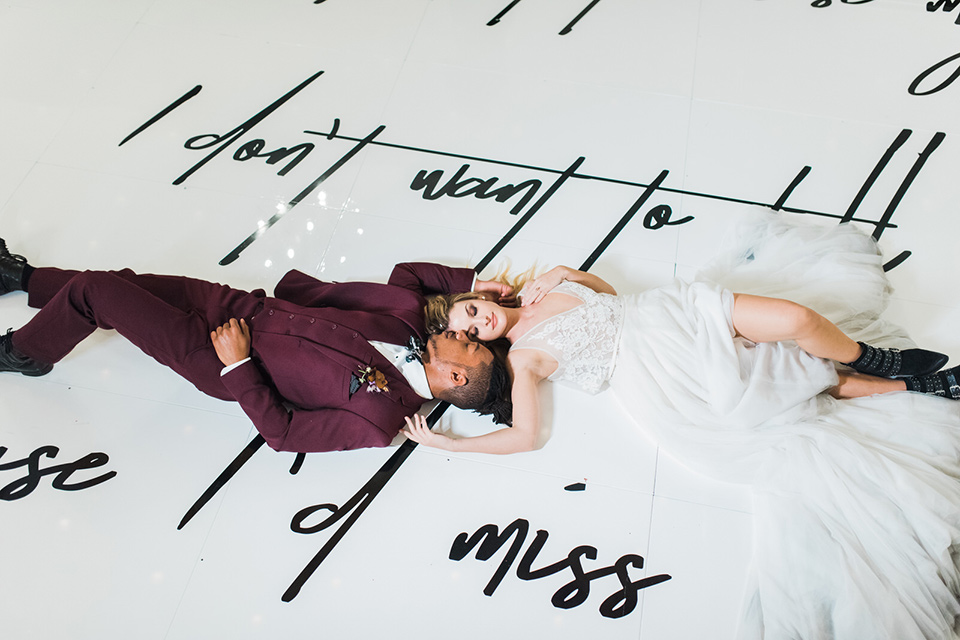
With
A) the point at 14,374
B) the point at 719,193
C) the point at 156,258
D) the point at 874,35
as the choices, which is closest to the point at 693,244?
the point at 719,193

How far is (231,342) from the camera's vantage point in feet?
6.56

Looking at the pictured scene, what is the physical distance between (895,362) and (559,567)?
3.60ft

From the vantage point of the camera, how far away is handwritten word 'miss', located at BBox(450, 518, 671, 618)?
1.83 metres

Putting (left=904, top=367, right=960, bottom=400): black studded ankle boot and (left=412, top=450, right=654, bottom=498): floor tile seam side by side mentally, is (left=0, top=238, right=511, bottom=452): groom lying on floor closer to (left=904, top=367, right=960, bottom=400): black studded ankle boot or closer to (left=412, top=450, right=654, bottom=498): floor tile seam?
(left=412, top=450, right=654, bottom=498): floor tile seam

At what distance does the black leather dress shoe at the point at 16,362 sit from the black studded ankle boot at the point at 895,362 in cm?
241

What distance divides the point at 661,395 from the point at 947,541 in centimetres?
76

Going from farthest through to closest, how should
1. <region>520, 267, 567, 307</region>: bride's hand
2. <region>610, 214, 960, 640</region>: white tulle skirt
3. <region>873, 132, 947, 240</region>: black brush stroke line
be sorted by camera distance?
<region>873, 132, 947, 240</region>: black brush stroke line, <region>520, 267, 567, 307</region>: bride's hand, <region>610, 214, 960, 640</region>: white tulle skirt

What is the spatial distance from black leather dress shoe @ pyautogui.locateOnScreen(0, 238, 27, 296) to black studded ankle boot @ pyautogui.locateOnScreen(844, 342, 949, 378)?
101 inches

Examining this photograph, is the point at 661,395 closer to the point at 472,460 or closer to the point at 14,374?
the point at 472,460

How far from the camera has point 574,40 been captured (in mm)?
3055

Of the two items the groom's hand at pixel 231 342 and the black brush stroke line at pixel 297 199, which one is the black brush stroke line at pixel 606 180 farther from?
the groom's hand at pixel 231 342

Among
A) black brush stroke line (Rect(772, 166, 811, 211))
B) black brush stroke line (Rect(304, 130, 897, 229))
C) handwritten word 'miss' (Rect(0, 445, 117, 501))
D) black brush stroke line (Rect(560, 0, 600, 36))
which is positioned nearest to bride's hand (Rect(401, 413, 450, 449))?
handwritten word 'miss' (Rect(0, 445, 117, 501))

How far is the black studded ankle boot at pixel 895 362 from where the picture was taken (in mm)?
1925

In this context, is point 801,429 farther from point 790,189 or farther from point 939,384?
point 790,189
